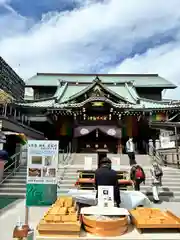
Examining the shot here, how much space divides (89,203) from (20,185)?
7385 mm

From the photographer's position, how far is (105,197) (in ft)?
10.2

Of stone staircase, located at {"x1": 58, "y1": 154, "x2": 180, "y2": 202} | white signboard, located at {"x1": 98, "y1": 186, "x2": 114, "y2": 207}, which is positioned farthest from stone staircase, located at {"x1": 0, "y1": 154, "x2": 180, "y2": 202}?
white signboard, located at {"x1": 98, "y1": 186, "x2": 114, "y2": 207}

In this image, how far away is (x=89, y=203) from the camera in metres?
4.28

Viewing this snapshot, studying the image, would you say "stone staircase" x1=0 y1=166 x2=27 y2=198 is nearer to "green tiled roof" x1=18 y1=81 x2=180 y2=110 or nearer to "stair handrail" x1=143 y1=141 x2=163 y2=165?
"green tiled roof" x1=18 y1=81 x2=180 y2=110

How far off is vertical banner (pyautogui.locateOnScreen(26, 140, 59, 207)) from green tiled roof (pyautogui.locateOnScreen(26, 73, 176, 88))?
22824mm

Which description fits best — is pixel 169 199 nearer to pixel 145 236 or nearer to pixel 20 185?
pixel 20 185

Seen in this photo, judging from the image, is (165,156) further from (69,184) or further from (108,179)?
(108,179)

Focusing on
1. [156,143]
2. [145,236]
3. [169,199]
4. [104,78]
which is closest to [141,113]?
[156,143]

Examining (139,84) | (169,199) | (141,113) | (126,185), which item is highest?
(139,84)

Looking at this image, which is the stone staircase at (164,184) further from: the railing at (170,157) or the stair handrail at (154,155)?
the railing at (170,157)

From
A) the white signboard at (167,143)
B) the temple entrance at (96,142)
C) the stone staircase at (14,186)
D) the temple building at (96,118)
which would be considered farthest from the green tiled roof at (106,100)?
the stone staircase at (14,186)

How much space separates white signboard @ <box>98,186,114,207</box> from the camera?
304cm

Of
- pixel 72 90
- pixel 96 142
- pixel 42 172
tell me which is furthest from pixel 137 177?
pixel 72 90

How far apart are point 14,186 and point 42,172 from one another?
243 inches
